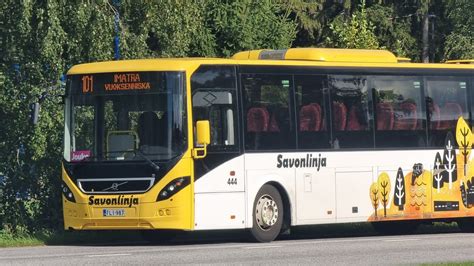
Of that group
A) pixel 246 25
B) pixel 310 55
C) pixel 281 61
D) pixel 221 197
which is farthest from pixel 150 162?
pixel 246 25

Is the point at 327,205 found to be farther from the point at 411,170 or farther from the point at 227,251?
the point at 227,251

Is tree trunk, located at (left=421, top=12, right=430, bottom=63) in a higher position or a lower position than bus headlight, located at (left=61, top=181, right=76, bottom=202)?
higher

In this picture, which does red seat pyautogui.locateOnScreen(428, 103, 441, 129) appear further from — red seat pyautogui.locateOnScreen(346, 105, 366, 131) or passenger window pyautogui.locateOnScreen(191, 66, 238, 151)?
passenger window pyautogui.locateOnScreen(191, 66, 238, 151)

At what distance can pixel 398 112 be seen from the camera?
26.1 m

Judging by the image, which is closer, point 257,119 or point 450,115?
point 257,119

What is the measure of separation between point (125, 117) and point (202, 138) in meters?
1.45

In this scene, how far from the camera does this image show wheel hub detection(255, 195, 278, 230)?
23.6 metres

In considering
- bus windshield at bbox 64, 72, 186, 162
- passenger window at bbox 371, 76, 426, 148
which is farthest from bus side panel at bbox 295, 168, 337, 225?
bus windshield at bbox 64, 72, 186, 162

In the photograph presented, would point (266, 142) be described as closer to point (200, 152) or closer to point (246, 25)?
point (200, 152)

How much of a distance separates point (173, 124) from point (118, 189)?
1446 millimetres

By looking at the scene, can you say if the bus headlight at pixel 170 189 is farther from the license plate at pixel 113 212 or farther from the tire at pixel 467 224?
the tire at pixel 467 224

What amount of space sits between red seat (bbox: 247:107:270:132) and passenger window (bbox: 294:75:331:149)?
0.79 m

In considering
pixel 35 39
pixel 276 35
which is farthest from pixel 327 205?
pixel 276 35

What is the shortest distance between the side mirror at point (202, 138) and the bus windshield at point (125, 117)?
238mm
